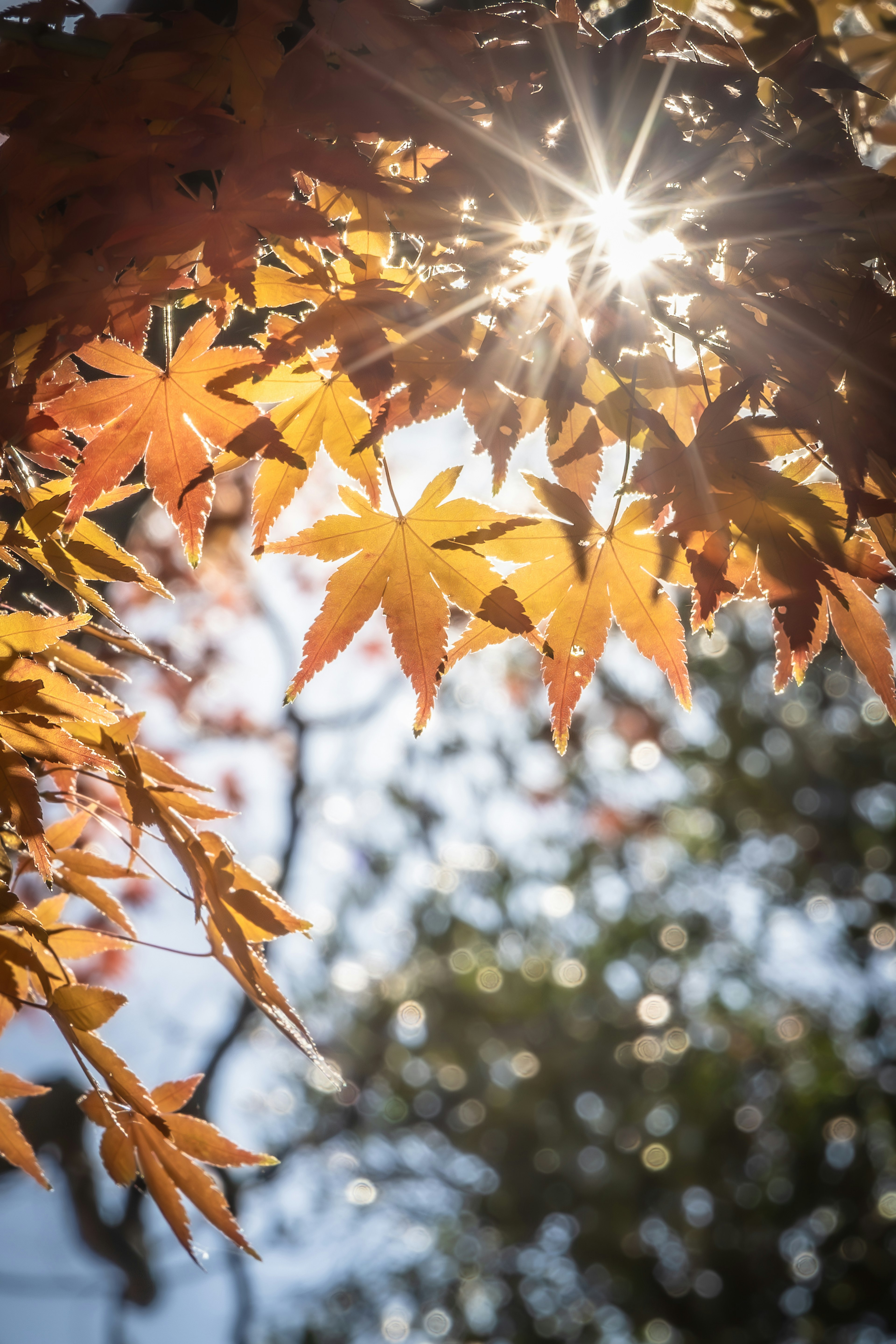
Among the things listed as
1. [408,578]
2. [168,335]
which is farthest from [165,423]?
[408,578]

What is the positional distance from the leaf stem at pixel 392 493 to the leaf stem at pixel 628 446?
251mm

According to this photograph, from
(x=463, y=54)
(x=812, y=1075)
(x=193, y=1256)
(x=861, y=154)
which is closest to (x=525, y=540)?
(x=463, y=54)

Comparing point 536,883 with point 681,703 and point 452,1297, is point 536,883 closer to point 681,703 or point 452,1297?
point 452,1297

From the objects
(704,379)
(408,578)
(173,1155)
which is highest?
(704,379)

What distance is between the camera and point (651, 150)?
763mm

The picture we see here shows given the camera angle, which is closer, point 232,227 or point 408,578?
point 232,227

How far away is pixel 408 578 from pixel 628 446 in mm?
292

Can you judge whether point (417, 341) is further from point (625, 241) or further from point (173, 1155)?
point (173, 1155)

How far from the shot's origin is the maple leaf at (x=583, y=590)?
34.4 inches

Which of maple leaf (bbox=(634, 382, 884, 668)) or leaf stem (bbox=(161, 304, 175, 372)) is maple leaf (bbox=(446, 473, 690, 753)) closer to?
maple leaf (bbox=(634, 382, 884, 668))

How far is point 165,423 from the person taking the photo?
2.70 feet

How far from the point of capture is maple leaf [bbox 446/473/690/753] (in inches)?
34.4

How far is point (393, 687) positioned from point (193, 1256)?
494 cm

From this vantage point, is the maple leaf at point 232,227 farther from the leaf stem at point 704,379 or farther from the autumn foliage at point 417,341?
the leaf stem at point 704,379
